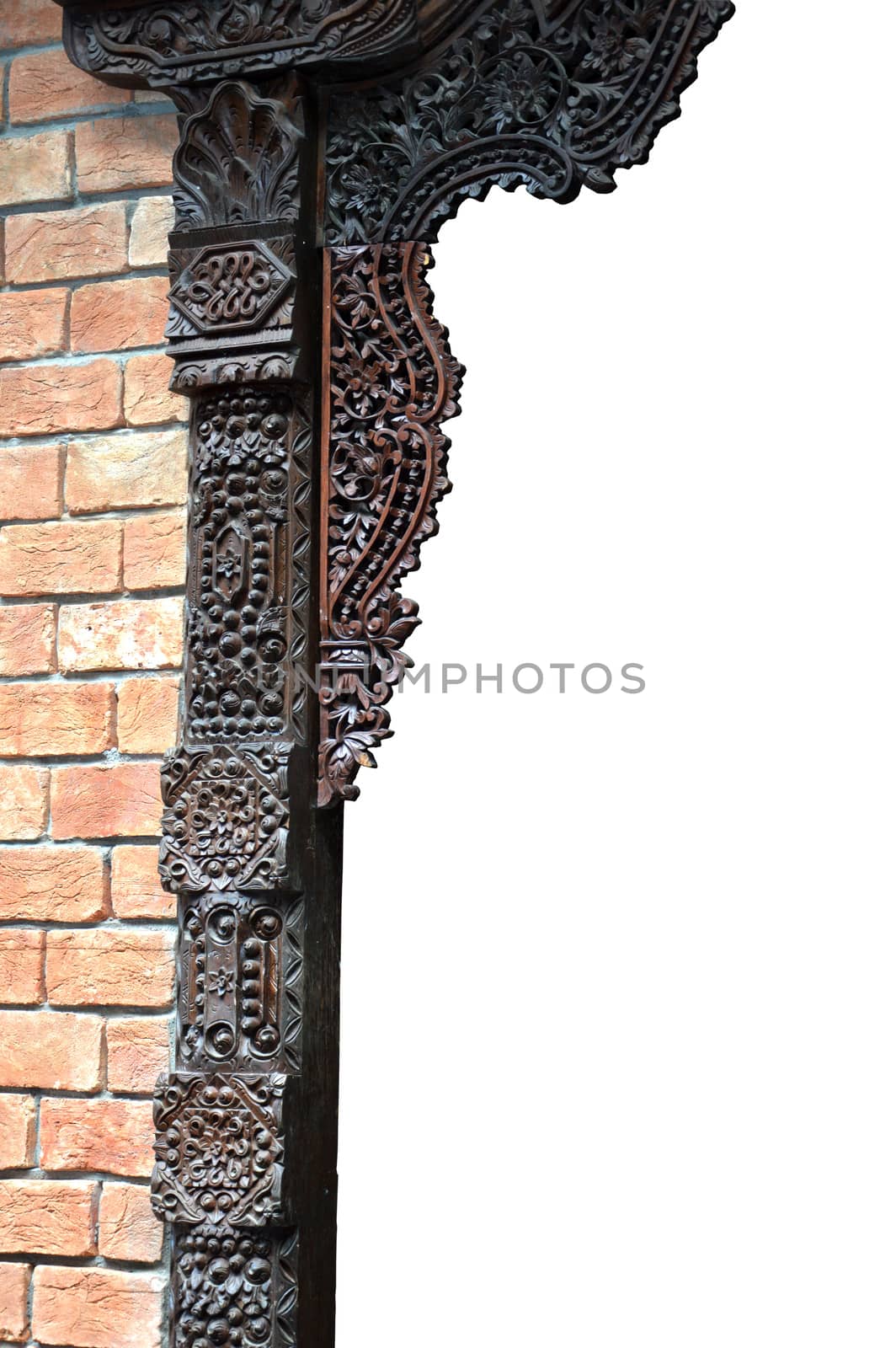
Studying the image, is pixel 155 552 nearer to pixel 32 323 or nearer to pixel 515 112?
pixel 32 323

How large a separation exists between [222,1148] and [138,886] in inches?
16.3

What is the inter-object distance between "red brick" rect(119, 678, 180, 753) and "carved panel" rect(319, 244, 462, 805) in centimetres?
26

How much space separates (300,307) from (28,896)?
101 cm

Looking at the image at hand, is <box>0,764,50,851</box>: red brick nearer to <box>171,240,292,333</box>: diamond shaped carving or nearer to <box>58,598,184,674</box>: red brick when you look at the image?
<box>58,598,184,674</box>: red brick

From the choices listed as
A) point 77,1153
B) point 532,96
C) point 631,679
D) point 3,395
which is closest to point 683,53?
point 532,96

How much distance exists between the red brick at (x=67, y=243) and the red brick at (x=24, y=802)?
0.81 metres

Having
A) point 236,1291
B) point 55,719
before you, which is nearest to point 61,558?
point 55,719

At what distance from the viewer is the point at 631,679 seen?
7.70ft

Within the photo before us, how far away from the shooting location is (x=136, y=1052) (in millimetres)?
2311

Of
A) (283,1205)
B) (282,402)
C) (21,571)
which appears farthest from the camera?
(21,571)

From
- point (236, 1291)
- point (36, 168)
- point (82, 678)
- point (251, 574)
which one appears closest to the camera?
point (236, 1291)

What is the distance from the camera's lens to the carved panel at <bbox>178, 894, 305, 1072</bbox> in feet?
7.30

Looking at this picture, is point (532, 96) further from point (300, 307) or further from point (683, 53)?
point (300, 307)

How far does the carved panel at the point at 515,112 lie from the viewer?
7.25 ft
